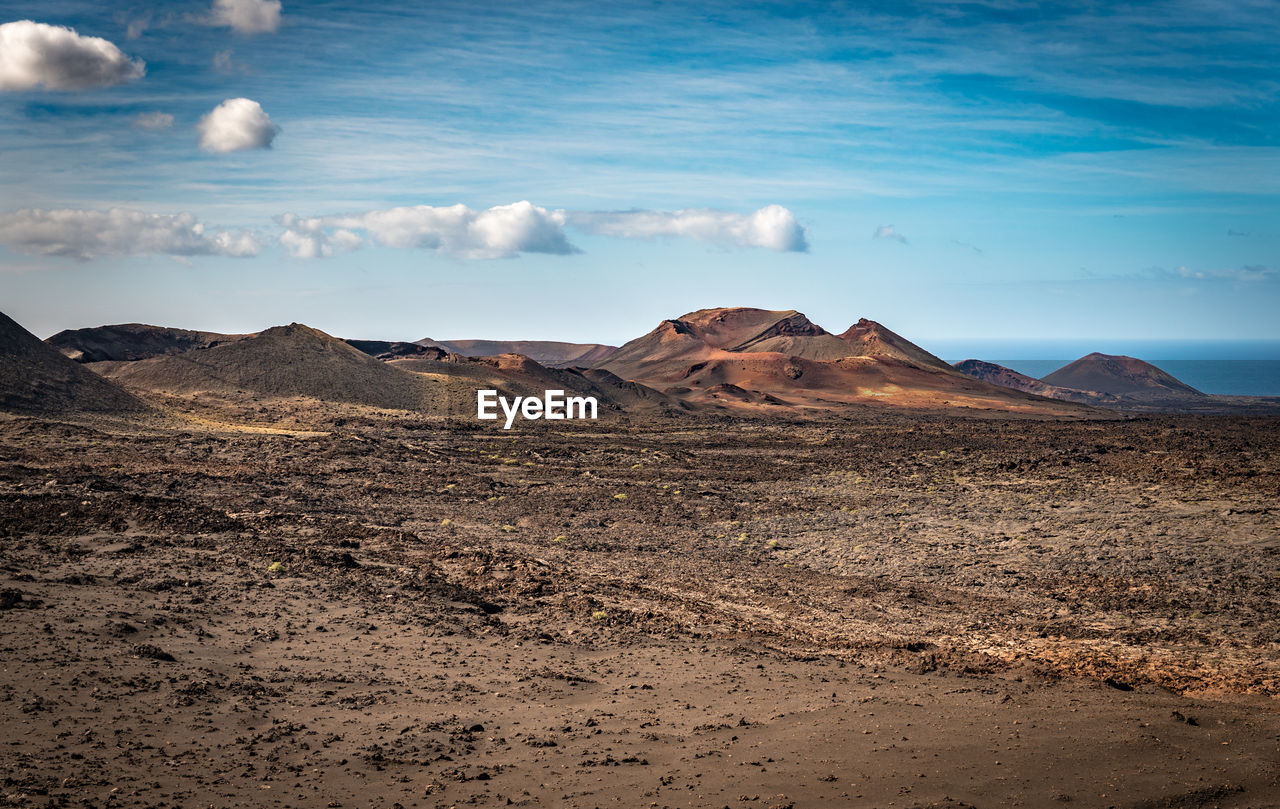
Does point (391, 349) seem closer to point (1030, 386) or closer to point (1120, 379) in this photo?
point (1030, 386)

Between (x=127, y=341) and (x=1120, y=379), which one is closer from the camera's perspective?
(x=127, y=341)

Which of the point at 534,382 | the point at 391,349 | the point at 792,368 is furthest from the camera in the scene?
the point at 391,349

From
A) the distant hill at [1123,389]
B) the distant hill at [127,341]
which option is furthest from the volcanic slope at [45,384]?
the distant hill at [1123,389]

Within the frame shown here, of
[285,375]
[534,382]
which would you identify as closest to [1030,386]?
[534,382]

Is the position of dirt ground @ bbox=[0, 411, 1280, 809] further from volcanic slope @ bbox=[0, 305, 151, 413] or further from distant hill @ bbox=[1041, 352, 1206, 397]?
distant hill @ bbox=[1041, 352, 1206, 397]

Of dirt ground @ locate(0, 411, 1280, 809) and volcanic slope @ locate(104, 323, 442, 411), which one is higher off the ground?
Result: volcanic slope @ locate(104, 323, 442, 411)

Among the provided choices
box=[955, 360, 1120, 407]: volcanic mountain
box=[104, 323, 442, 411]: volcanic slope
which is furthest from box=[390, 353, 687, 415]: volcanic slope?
box=[955, 360, 1120, 407]: volcanic mountain

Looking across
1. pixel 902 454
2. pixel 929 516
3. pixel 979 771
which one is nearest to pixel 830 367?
pixel 902 454

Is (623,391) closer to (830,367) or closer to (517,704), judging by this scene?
(830,367)
